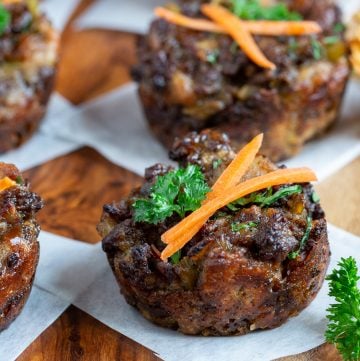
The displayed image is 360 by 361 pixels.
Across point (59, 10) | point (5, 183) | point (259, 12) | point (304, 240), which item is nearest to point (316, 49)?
point (259, 12)

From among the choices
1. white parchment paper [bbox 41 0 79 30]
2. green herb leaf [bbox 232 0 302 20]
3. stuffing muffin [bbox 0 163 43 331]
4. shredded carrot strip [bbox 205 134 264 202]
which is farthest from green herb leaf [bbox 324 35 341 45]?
white parchment paper [bbox 41 0 79 30]

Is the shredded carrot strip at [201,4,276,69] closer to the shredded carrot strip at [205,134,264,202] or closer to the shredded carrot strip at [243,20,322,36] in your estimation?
the shredded carrot strip at [243,20,322,36]

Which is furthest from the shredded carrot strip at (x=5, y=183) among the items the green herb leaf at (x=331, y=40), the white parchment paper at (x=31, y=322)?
the green herb leaf at (x=331, y=40)

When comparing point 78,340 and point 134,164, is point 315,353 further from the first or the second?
point 134,164

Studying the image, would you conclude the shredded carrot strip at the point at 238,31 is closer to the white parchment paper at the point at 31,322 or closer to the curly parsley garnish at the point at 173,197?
the curly parsley garnish at the point at 173,197

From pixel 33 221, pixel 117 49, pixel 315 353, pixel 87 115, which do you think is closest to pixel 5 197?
pixel 33 221

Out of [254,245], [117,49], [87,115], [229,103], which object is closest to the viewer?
[254,245]
